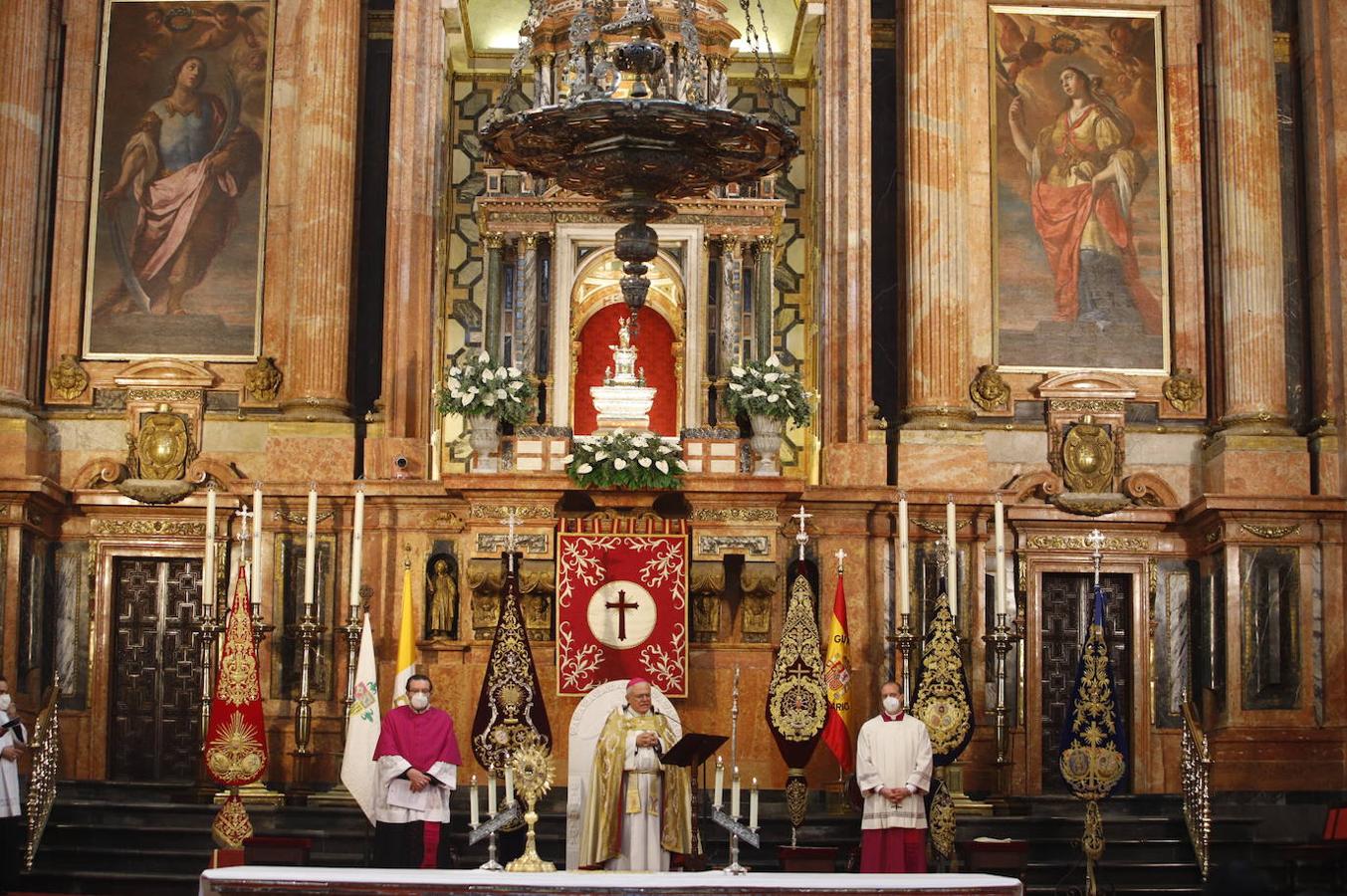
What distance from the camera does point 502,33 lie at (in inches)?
881

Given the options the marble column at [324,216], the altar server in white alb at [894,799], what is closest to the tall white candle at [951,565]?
the altar server in white alb at [894,799]

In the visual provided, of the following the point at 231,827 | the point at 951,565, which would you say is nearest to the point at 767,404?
the point at 951,565

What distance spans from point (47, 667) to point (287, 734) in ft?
8.02

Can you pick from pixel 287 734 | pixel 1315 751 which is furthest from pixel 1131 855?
pixel 287 734

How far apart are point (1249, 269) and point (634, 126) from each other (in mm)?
9637

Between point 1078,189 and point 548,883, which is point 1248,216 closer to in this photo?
point 1078,189

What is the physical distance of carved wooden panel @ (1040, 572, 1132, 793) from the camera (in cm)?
1934

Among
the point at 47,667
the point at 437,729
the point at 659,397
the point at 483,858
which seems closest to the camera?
the point at 437,729

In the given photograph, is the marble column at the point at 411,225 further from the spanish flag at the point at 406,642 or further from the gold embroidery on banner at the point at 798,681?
the gold embroidery on banner at the point at 798,681

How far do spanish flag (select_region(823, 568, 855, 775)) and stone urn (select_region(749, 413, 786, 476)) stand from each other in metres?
1.62

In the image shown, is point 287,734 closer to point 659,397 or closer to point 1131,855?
point 659,397

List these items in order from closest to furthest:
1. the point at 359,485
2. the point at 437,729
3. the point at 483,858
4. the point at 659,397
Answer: the point at 437,729
the point at 483,858
the point at 359,485
the point at 659,397

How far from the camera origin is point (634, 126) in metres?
11.9

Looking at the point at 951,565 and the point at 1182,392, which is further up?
the point at 1182,392
